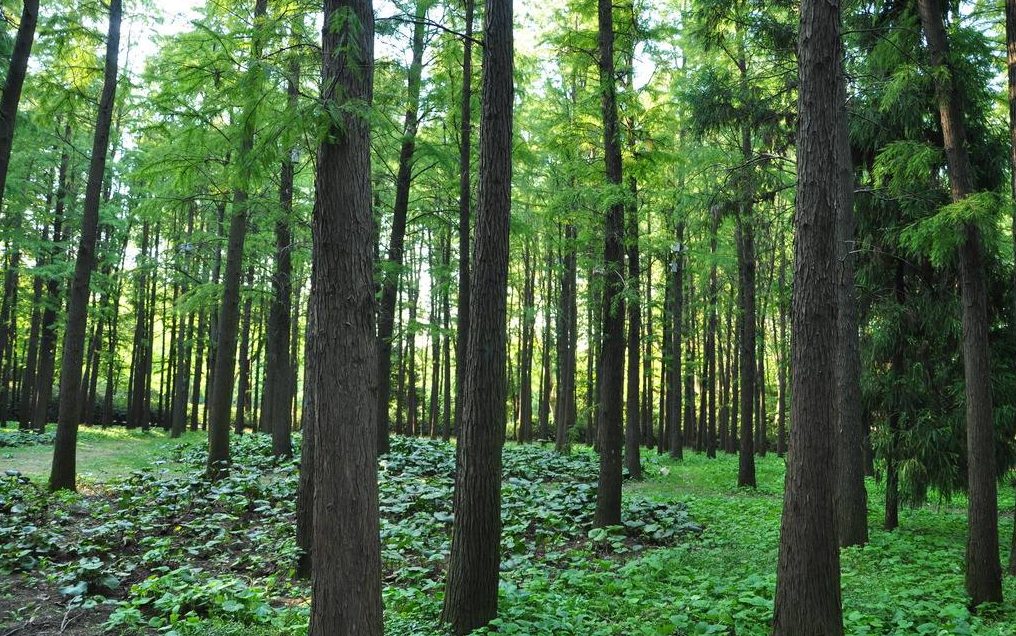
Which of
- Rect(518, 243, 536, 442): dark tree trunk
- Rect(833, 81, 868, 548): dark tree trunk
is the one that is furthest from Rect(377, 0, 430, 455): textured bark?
Rect(518, 243, 536, 442): dark tree trunk

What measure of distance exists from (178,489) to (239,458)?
337 cm

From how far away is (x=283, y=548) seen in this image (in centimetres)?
773

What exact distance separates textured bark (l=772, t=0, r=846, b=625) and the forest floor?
0.74 meters

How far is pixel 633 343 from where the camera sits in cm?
1291

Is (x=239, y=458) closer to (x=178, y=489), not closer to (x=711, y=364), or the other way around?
(x=178, y=489)

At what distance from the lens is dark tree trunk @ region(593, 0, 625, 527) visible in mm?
9180

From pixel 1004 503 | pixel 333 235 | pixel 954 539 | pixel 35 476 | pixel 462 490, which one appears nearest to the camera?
pixel 333 235

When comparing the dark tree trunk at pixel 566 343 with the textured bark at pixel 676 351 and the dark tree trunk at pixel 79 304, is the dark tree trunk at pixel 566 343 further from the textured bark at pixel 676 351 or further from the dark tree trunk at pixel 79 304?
the dark tree trunk at pixel 79 304

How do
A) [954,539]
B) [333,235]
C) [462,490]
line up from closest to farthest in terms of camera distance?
[333,235] < [462,490] < [954,539]

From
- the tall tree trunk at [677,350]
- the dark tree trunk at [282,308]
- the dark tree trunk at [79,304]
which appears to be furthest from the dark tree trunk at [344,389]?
the tall tree trunk at [677,350]

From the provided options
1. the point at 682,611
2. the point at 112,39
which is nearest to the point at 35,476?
the point at 112,39

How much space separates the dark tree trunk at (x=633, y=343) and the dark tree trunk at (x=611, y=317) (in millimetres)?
260

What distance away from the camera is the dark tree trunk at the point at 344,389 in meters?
4.45

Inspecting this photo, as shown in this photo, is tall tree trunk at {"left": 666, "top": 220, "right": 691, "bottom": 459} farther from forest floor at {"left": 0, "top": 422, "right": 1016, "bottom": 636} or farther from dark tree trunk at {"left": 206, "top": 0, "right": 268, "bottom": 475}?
dark tree trunk at {"left": 206, "top": 0, "right": 268, "bottom": 475}
